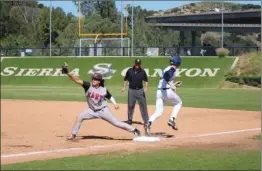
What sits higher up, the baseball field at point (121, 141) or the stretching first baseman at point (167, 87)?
the stretching first baseman at point (167, 87)

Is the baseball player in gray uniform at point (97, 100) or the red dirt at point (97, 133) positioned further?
the baseball player in gray uniform at point (97, 100)

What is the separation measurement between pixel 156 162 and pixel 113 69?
123 ft

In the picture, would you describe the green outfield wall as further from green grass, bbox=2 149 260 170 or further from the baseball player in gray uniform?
green grass, bbox=2 149 260 170

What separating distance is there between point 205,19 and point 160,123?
9531cm

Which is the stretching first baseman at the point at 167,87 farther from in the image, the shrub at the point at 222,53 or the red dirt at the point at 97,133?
the shrub at the point at 222,53

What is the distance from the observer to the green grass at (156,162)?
8.05 meters

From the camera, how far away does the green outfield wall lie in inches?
1713

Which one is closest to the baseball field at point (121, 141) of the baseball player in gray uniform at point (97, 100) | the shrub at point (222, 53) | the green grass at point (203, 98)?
the baseball player in gray uniform at point (97, 100)

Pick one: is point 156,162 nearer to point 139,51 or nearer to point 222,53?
point 222,53

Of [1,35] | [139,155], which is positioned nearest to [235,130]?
[139,155]

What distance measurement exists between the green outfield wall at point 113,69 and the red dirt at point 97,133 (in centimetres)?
2393

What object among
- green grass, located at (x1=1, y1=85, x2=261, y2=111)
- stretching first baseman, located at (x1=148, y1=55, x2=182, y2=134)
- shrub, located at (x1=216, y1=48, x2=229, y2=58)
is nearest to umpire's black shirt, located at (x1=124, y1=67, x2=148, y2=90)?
stretching first baseman, located at (x1=148, y1=55, x2=182, y2=134)

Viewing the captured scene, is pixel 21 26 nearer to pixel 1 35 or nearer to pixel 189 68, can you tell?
pixel 1 35

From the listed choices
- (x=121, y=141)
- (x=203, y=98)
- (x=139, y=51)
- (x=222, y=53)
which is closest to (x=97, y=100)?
(x=121, y=141)
